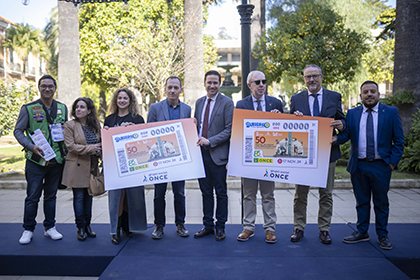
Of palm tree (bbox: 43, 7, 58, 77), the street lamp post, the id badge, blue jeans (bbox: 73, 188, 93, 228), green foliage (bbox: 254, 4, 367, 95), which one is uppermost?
palm tree (bbox: 43, 7, 58, 77)

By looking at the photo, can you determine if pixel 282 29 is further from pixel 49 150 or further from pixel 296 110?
pixel 49 150

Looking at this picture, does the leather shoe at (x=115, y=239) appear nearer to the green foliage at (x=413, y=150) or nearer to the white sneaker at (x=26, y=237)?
the white sneaker at (x=26, y=237)

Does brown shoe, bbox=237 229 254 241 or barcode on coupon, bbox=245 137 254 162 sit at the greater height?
barcode on coupon, bbox=245 137 254 162

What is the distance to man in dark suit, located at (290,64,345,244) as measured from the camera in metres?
4.15

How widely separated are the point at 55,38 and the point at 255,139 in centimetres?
3603

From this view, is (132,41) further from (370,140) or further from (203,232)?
(370,140)

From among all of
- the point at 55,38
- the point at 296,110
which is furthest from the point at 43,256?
the point at 55,38

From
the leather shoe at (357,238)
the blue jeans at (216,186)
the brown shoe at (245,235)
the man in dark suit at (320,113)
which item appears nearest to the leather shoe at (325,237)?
the man in dark suit at (320,113)

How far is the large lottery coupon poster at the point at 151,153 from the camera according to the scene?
433 cm

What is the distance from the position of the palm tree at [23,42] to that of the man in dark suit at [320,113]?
50.3 m

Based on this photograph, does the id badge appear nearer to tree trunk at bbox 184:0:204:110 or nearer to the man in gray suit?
the man in gray suit

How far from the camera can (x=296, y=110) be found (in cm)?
434

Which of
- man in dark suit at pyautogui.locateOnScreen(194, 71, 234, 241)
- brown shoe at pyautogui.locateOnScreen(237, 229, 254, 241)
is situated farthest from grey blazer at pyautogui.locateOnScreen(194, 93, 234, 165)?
brown shoe at pyautogui.locateOnScreen(237, 229, 254, 241)

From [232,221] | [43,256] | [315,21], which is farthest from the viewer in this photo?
[315,21]
